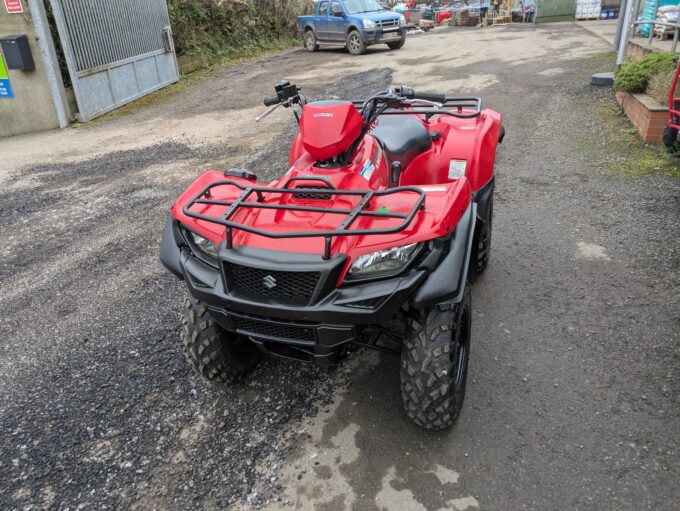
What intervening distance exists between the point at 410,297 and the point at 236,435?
1.25 meters

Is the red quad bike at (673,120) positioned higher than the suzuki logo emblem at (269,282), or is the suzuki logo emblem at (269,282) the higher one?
the suzuki logo emblem at (269,282)

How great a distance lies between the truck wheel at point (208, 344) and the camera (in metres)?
2.92

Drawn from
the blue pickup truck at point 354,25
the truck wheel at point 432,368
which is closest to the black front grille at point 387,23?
the blue pickup truck at point 354,25

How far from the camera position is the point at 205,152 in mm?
8164

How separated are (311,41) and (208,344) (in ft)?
57.2

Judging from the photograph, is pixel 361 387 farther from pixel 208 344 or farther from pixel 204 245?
pixel 204 245

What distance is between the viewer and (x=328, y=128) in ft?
9.53

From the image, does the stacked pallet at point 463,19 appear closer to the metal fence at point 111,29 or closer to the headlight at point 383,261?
the metal fence at point 111,29

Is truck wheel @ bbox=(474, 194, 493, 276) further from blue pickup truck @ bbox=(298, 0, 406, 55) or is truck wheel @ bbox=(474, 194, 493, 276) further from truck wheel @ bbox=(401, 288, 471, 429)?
blue pickup truck @ bbox=(298, 0, 406, 55)

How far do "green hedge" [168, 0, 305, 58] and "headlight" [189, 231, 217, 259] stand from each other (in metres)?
13.8

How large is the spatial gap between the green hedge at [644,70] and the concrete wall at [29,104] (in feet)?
32.4

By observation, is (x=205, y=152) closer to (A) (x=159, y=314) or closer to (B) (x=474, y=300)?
(A) (x=159, y=314)

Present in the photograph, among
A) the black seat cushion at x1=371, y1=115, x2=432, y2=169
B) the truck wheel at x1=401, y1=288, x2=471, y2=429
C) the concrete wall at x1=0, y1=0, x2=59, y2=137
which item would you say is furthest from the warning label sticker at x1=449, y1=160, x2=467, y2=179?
the concrete wall at x1=0, y1=0, x2=59, y2=137

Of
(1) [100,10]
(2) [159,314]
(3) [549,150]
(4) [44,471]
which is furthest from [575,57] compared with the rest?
(4) [44,471]
